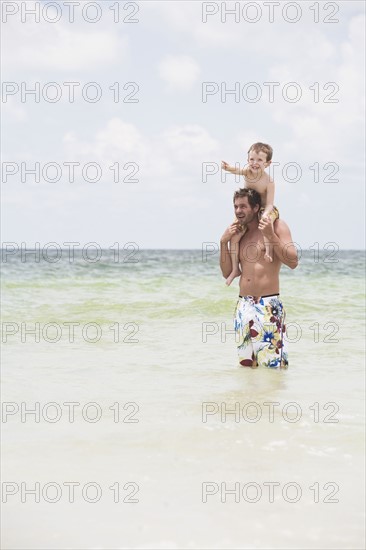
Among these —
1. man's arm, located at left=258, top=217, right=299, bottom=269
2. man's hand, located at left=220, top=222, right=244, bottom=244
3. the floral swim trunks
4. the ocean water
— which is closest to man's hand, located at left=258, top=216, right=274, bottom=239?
man's arm, located at left=258, top=217, right=299, bottom=269

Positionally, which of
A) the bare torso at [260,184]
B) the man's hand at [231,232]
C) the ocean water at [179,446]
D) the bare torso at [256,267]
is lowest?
the ocean water at [179,446]

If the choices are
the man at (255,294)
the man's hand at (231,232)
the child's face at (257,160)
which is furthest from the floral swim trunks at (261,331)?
the child's face at (257,160)

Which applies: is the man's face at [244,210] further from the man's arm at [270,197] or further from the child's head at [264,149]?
the child's head at [264,149]

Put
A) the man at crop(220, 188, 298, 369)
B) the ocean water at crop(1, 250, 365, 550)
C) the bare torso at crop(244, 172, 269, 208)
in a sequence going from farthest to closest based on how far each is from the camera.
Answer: the man at crop(220, 188, 298, 369) < the bare torso at crop(244, 172, 269, 208) < the ocean water at crop(1, 250, 365, 550)

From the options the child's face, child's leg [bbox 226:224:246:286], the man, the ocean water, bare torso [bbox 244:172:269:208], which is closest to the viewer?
the ocean water

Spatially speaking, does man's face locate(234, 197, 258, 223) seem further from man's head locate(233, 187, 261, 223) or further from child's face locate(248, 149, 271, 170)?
child's face locate(248, 149, 271, 170)

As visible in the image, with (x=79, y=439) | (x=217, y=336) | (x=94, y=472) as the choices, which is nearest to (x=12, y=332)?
(x=217, y=336)

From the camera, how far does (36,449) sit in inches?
147

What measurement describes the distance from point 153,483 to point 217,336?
17.1 feet

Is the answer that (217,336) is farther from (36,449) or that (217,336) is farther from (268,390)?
(36,449)

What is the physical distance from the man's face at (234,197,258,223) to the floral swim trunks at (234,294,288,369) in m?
0.61

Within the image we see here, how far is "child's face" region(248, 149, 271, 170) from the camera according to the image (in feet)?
14.8

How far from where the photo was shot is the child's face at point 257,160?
4.52m

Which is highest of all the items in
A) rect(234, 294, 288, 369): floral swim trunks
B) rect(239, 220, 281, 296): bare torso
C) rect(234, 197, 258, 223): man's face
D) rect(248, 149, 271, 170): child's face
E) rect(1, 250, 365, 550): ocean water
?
rect(248, 149, 271, 170): child's face
